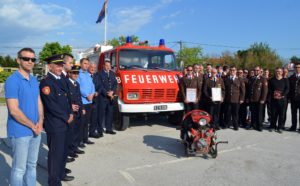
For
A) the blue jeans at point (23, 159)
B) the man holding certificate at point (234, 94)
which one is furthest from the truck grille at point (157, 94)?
the blue jeans at point (23, 159)

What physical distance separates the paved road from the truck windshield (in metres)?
2.15

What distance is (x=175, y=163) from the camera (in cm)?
560

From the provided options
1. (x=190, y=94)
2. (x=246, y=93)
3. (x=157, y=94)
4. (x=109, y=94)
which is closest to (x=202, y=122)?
(x=157, y=94)

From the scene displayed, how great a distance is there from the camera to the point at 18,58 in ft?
11.0

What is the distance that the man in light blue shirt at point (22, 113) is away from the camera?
3.28 m

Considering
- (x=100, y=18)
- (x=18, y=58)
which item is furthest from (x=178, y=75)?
(x=100, y=18)

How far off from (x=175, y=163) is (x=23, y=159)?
298cm

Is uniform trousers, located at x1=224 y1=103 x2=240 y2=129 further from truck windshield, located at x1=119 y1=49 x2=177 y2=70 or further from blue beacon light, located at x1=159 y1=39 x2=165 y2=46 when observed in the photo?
blue beacon light, located at x1=159 y1=39 x2=165 y2=46

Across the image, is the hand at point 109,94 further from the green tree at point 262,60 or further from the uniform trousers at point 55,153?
the green tree at point 262,60

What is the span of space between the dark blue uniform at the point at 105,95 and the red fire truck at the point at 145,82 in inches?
10.3

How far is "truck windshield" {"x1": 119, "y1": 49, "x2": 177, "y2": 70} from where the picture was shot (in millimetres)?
8836

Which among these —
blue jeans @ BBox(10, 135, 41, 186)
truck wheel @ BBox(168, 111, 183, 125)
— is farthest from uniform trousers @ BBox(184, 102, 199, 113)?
blue jeans @ BBox(10, 135, 41, 186)

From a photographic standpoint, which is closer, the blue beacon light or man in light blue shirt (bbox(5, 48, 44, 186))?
man in light blue shirt (bbox(5, 48, 44, 186))

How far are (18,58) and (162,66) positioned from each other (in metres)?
6.09
